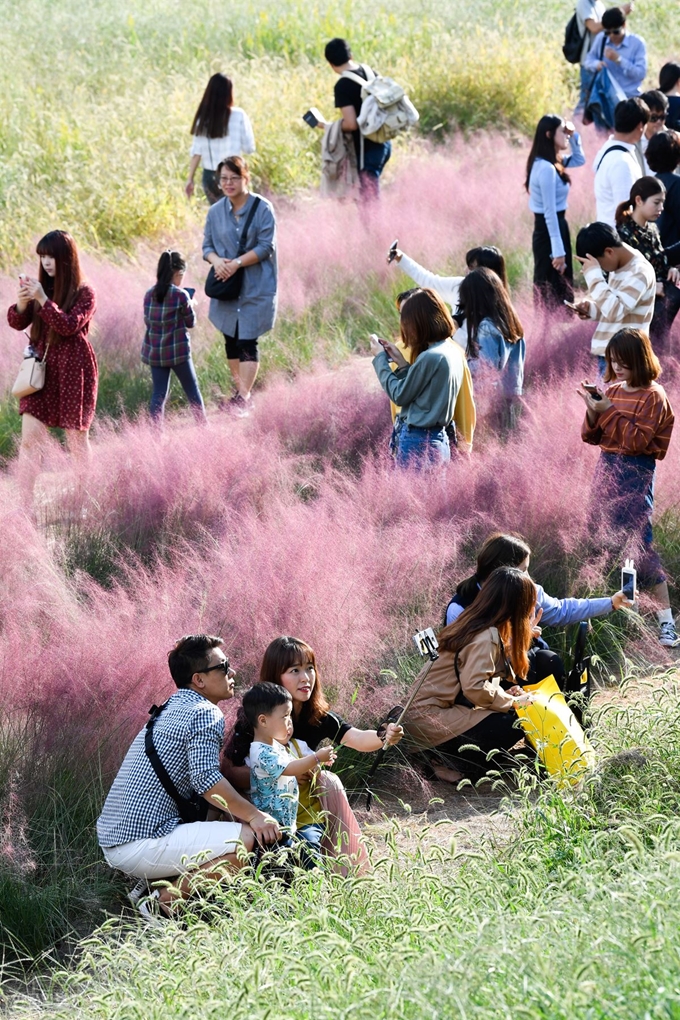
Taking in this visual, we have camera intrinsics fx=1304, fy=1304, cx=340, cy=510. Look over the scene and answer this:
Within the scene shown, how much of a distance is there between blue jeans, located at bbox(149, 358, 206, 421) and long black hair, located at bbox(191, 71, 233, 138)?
8.01ft

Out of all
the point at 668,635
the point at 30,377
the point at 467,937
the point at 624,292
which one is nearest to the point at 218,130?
the point at 30,377

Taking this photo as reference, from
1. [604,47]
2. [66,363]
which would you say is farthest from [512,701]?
[604,47]

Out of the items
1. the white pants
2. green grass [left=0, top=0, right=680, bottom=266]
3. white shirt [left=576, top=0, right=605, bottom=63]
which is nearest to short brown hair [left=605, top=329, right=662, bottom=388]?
the white pants

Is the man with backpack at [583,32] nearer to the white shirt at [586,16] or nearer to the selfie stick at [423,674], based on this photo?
the white shirt at [586,16]

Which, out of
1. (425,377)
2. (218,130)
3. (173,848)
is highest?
(218,130)

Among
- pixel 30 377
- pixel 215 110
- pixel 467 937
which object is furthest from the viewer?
pixel 215 110

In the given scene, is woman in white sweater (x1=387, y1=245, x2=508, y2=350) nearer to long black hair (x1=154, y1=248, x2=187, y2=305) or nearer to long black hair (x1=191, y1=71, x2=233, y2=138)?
long black hair (x1=154, y1=248, x2=187, y2=305)

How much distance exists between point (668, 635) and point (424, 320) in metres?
1.83

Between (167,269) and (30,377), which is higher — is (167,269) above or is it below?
above

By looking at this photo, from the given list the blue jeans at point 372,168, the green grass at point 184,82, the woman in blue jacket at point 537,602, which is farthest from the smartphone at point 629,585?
the green grass at point 184,82

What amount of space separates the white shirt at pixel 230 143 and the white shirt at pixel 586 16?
15.2 ft

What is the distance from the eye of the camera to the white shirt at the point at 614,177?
802cm

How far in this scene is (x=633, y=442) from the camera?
582 centimetres

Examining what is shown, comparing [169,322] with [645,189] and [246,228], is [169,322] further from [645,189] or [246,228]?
[645,189]
